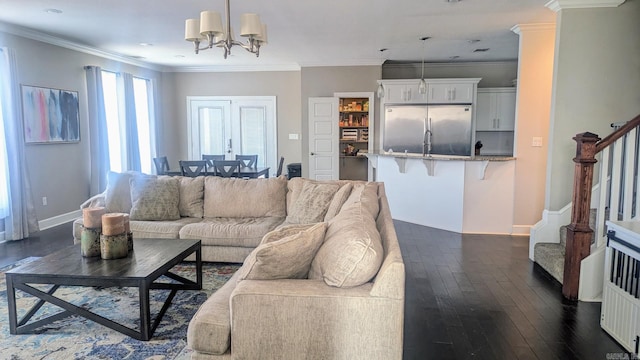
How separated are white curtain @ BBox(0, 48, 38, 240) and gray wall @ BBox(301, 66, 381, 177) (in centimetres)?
470

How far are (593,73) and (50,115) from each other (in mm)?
6779

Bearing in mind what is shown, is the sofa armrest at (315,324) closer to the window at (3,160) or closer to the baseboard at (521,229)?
the baseboard at (521,229)

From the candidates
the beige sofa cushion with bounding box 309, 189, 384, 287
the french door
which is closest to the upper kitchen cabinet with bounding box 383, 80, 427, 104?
the french door

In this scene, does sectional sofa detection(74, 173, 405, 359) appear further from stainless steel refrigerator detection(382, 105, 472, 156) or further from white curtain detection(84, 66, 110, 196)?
stainless steel refrigerator detection(382, 105, 472, 156)

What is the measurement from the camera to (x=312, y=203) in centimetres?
391

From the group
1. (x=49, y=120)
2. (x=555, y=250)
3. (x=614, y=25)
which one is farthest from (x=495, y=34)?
(x=49, y=120)

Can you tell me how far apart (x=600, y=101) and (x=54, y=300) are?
16.8 ft

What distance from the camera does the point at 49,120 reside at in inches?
231

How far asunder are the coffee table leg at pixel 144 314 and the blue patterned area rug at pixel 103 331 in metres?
0.05

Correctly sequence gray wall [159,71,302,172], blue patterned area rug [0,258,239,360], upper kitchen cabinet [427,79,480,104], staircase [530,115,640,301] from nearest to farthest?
blue patterned area rug [0,258,239,360] < staircase [530,115,640,301] < upper kitchen cabinet [427,79,480,104] < gray wall [159,71,302,172]

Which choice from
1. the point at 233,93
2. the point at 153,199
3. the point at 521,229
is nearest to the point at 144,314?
the point at 153,199

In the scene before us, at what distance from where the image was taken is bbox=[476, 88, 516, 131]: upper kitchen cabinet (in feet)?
26.7

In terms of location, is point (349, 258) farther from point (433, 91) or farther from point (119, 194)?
point (433, 91)

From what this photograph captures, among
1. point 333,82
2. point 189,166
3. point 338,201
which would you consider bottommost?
point 338,201
